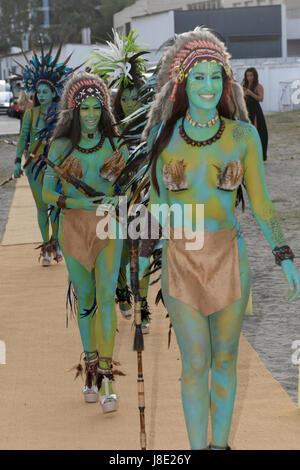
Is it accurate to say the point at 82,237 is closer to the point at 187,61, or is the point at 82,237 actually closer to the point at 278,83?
the point at 187,61

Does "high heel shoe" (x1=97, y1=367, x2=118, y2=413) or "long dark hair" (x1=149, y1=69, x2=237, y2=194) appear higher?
"long dark hair" (x1=149, y1=69, x2=237, y2=194)

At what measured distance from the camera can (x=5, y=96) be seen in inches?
2074

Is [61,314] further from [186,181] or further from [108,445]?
[186,181]

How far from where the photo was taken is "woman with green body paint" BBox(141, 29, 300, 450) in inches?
164

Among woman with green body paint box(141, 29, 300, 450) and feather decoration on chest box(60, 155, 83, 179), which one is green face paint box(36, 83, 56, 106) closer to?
feather decoration on chest box(60, 155, 83, 179)

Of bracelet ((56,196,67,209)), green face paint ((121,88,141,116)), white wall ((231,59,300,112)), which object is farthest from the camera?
white wall ((231,59,300,112))

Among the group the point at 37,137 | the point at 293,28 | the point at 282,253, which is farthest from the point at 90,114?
the point at 293,28

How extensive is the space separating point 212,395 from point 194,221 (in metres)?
0.83

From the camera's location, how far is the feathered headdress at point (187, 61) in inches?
166

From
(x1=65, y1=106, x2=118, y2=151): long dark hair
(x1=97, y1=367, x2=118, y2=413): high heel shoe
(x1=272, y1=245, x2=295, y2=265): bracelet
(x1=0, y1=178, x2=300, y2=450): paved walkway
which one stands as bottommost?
(x1=0, y1=178, x2=300, y2=450): paved walkway

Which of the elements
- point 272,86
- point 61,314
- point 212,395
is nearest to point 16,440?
point 212,395

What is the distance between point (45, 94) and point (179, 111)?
17.8 ft

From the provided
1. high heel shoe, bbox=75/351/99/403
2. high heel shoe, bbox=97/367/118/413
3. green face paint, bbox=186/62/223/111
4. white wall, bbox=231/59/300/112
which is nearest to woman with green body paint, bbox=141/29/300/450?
green face paint, bbox=186/62/223/111

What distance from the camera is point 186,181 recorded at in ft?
13.7
